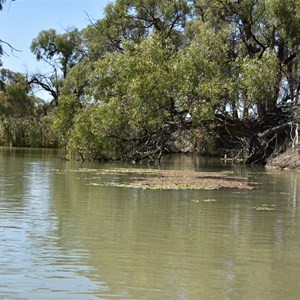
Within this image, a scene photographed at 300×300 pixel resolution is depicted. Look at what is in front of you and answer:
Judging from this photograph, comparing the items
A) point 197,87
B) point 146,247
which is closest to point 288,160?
point 197,87

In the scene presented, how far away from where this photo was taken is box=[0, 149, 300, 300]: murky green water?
487 cm

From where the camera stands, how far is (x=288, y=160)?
966 inches

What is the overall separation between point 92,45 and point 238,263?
31.6 m

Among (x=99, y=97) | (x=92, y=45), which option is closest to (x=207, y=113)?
(x=99, y=97)

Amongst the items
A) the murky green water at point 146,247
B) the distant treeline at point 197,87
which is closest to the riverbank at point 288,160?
the distant treeline at point 197,87

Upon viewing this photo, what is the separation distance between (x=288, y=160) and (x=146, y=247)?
19075 mm

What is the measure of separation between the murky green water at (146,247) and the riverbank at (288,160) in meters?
12.6

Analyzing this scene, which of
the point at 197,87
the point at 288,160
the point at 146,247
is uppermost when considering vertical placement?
the point at 197,87

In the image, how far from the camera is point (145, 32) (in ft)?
115

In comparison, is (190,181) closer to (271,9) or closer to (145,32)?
(271,9)

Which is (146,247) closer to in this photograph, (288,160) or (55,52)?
(288,160)

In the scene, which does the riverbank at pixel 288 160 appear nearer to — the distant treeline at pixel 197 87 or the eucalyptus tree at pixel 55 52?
the distant treeline at pixel 197 87

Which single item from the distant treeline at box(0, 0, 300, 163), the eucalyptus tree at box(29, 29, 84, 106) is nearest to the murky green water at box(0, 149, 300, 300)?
the distant treeline at box(0, 0, 300, 163)

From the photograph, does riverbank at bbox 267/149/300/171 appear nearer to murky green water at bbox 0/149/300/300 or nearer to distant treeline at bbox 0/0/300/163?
distant treeline at bbox 0/0/300/163
